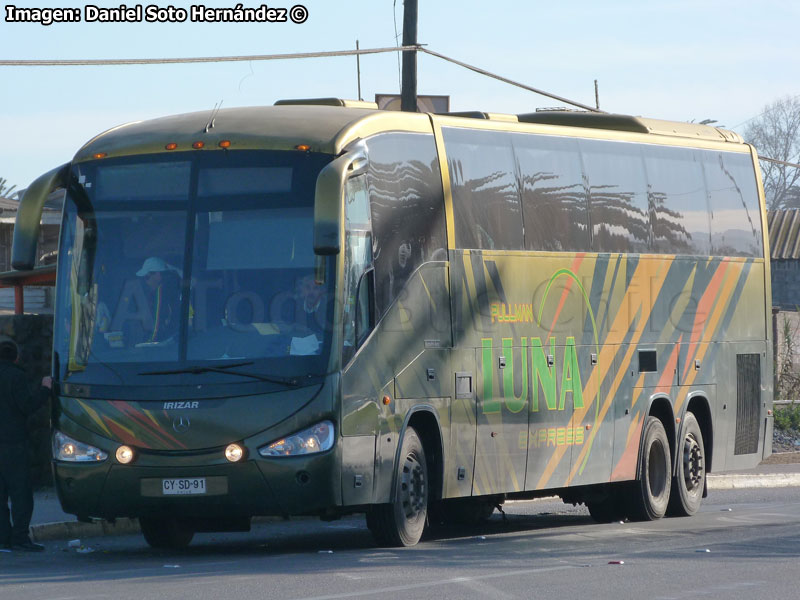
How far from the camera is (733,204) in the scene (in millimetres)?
18250

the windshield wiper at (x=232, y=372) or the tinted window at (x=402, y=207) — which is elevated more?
the tinted window at (x=402, y=207)

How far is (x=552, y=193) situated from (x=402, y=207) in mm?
2855

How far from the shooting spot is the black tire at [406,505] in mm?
12312

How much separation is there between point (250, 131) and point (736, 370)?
8277mm

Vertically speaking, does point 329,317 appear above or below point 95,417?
above

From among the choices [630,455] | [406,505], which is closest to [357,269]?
[406,505]

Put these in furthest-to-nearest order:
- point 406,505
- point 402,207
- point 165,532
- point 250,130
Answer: point 165,532 → point 402,207 → point 406,505 → point 250,130

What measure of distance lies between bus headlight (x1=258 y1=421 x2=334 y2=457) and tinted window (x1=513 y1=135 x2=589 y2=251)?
3.88 metres

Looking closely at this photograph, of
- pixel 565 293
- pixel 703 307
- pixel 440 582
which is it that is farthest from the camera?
pixel 703 307

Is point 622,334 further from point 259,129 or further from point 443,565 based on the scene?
point 259,129

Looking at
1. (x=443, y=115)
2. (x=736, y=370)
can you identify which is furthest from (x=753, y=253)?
(x=443, y=115)

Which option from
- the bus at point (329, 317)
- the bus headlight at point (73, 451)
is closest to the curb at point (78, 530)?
the bus at point (329, 317)

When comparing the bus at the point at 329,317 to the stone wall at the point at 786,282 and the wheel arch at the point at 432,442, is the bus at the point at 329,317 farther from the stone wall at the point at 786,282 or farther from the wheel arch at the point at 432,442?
the stone wall at the point at 786,282

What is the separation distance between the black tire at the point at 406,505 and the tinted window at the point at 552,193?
2830mm
